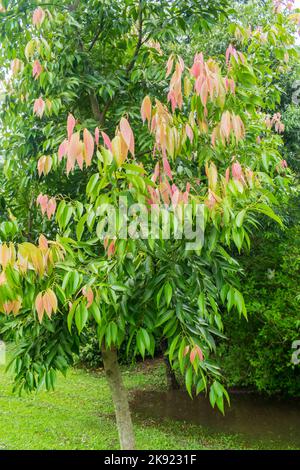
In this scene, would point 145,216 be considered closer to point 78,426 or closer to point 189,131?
point 189,131

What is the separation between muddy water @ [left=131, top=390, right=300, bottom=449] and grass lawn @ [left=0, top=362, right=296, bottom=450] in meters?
0.21

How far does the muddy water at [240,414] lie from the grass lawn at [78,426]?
0.21 meters

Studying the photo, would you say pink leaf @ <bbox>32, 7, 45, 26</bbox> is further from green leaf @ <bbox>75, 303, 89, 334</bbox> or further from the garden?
green leaf @ <bbox>75, 303, 89, 334</bbox>

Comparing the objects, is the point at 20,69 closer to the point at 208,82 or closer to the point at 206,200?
the point at 208,82

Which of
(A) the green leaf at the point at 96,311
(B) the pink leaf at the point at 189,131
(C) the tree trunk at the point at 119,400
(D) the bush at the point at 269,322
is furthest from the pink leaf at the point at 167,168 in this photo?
(D) the bush at the point at 269,322

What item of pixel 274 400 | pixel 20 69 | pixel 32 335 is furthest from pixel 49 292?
pixel 274 400

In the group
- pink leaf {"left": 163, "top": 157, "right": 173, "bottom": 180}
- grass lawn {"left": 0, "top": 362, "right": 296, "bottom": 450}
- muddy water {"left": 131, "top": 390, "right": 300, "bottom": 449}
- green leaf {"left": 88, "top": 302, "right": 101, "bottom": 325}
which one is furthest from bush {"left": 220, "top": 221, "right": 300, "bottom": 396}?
green leaf {"left": 88, "top": 302, "right": 101, "bottom": 325}

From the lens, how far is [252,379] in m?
5.46

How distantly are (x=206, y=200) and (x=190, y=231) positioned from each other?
0.13 m

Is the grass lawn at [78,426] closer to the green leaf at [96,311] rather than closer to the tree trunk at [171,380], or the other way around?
the tree trunk at [171,380]

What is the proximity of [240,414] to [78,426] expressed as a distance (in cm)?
194

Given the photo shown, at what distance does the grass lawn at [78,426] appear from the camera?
444 cm

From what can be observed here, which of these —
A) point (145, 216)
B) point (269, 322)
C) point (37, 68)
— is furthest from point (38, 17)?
point (269, 322)

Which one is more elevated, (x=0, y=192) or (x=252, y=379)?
(x=0, y=192)
